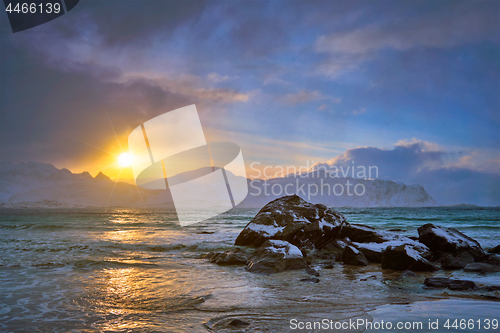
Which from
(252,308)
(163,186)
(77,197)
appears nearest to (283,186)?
(77,197)

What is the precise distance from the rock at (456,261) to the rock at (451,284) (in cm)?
306

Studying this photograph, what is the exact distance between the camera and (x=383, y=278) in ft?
23.5

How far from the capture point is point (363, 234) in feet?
39.6

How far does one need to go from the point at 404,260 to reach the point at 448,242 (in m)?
3.51

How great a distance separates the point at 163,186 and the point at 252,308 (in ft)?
35.3

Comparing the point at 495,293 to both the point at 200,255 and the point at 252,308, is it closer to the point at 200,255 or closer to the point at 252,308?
the point at 252,308

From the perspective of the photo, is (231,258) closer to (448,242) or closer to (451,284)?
(451,284)

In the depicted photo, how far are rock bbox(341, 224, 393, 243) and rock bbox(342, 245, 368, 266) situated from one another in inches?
82.6

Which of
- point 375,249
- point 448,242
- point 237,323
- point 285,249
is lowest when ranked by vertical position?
point 375,249

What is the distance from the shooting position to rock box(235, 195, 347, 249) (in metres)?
11.9

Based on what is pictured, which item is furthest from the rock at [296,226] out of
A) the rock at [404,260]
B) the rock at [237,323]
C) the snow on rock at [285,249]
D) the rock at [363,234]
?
the rock at [237,323]

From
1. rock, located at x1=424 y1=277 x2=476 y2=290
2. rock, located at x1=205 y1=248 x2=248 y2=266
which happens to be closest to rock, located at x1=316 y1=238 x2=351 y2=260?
rock, located at x1=205 y1=248 x2=248 y2=266

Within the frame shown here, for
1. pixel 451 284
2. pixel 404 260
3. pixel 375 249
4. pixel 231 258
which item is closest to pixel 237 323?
pixel 451 284

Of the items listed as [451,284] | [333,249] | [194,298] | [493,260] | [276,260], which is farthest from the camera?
[333,249]
